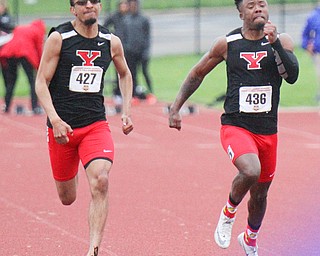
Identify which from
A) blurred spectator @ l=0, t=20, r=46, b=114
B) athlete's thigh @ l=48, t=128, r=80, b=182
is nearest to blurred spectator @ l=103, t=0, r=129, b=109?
blurred spectator @ l=0, t=20, r=46, b=114

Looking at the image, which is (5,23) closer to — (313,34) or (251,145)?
(313,34)

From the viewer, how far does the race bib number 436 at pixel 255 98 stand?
8180 mm

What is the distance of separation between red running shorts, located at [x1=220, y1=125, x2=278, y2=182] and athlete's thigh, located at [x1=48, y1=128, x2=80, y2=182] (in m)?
1.32

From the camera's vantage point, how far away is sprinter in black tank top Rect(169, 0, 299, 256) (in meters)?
8.13

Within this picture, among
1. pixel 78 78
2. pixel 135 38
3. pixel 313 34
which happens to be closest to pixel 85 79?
pixel 78 78

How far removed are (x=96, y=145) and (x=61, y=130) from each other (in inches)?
13.8

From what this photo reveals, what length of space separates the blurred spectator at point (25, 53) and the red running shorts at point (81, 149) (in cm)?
1077

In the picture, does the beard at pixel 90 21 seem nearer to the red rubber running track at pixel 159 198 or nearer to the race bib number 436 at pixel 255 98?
the race bib number 436 at pixel 255 98

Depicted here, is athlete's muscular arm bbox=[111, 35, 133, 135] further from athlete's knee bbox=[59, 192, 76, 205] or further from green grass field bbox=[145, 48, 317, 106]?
green grass field bbox=[145, 48, 317, 106]

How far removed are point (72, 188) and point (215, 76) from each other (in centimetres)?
1725

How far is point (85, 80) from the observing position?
8344 mm

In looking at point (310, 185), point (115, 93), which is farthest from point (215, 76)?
point (310, 185)

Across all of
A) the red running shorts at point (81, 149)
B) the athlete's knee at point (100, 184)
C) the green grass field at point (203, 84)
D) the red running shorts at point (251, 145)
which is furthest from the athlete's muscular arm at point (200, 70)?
the green grass field at point (203, 84)

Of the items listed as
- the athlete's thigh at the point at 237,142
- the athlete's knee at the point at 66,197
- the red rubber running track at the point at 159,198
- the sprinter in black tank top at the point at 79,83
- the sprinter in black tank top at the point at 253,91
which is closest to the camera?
the athlete's thigh at the point at 237,142
